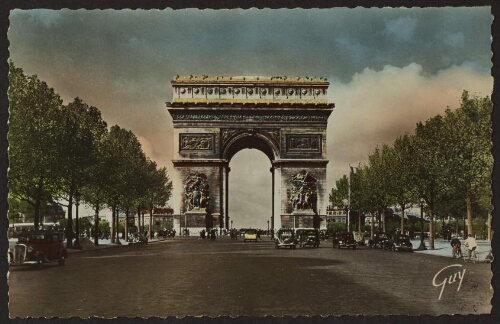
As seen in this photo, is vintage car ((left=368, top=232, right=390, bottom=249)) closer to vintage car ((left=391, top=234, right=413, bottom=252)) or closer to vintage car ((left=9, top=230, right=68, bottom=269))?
vintage car ((left=391, top=234, right=413, bottom=252))

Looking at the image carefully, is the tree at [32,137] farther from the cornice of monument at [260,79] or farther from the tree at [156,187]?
the tree at [156,187]

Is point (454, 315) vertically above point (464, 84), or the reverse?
point (464, 84)

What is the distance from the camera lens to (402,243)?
4388cm

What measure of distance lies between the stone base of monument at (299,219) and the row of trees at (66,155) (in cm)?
1579

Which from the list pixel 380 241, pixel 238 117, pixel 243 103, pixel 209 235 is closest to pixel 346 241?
pixel 380 241

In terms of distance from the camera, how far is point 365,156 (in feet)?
98.4

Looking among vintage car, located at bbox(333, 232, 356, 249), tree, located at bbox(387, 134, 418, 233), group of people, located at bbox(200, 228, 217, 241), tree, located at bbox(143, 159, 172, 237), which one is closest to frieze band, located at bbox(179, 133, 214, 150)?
tree, located at bbox(143, 159, 172, 237)

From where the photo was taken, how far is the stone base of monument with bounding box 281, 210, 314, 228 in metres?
69.6

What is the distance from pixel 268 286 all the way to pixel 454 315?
5.84 metres

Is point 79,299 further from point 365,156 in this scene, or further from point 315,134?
point 315,134

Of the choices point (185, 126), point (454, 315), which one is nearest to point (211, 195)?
point (185, 126)

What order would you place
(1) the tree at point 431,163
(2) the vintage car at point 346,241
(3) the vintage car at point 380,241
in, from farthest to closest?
(2) the vintage car at point 346,241, (3) the vintage car at point 380,241, (1) the tree at point 431,163

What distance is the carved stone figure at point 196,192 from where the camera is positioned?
238ft
